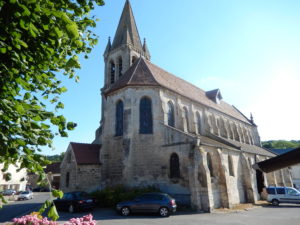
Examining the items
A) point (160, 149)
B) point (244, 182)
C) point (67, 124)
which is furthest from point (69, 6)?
point (244, 182)

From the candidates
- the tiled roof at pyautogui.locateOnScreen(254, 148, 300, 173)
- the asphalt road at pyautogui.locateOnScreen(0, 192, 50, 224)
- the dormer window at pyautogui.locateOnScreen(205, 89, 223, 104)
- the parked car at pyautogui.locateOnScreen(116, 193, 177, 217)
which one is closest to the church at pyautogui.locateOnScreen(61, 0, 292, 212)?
the parked car at pyautogui.locateOnScreen(116, 193, 177, 217)

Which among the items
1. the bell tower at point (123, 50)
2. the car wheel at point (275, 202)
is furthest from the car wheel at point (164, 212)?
the bell tower at point (123, 50)

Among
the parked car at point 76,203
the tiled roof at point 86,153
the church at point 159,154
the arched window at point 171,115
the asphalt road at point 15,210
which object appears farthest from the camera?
the arched window at point 171,115

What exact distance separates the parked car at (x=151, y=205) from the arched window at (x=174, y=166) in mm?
4030

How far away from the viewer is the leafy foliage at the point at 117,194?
15.5m

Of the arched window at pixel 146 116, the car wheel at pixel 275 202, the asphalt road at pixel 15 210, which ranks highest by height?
the arched window at pixel 146 116

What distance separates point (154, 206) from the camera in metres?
13.1

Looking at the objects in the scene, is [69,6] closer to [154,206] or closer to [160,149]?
[154,206]

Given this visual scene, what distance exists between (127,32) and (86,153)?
20855 mm

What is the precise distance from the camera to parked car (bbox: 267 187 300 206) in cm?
1976

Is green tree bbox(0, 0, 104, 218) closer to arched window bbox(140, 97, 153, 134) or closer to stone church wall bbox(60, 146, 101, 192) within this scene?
arched window bbox(140, 97, 153, 134)

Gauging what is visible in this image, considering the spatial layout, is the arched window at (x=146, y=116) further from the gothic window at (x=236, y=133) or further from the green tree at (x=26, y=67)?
the gothic window at (x=236, y=133)

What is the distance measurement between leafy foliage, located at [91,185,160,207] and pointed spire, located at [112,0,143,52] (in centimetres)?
2226

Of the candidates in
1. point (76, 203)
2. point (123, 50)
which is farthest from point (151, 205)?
point (123, 50)
